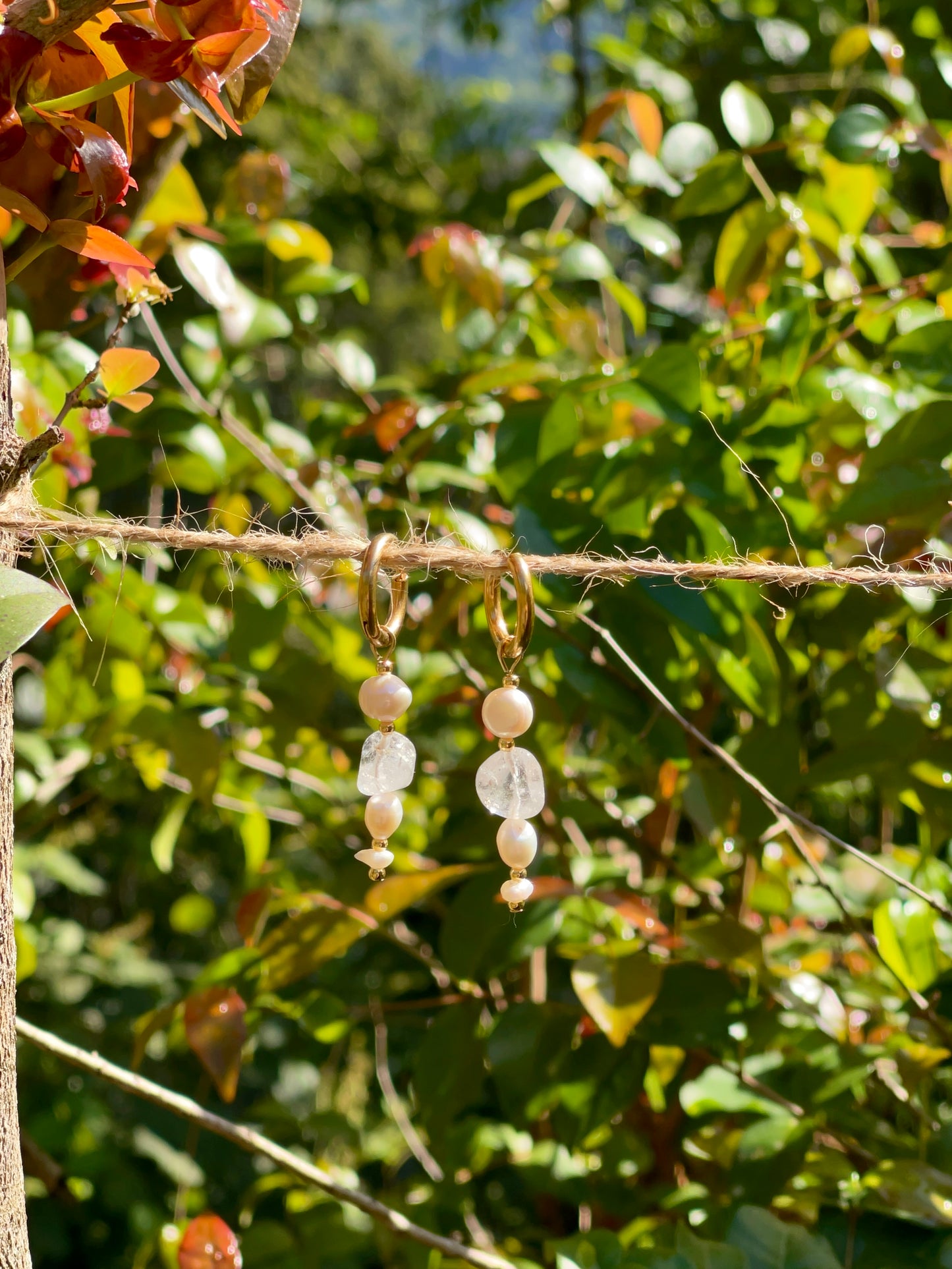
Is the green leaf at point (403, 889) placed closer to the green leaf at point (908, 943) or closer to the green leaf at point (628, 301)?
the green leaf at point (908, 943)

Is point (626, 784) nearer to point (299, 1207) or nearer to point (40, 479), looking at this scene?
point (299, 1207)

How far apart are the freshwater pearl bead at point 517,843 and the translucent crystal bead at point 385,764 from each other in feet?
0.14

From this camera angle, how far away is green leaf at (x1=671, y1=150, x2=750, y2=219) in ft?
2.74

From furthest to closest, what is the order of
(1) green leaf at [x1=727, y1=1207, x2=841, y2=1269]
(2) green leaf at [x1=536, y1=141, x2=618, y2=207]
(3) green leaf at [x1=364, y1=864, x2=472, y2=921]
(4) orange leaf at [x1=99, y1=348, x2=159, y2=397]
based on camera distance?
1. (2) green leaf at [x1=536, y1=141, x2=618, y2=207]
2. (3) green leaf at [x1=364, y1=864, x2=472, y2=921]
3. (1) green leaf at [x1=727, y1=1207, x2=841, y2=1269]
4. (4) orange leaf at [x1=99, y1=348, x2=159, y2=397]

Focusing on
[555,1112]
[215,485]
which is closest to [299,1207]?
[555,1112]

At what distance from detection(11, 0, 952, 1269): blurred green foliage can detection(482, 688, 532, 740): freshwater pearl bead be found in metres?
0.10

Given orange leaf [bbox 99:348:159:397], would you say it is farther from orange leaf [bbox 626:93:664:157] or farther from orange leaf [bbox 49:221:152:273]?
orange leaf [bbox 626:93:664:157]

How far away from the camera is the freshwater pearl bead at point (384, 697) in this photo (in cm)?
40

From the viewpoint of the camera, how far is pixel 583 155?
859 mm

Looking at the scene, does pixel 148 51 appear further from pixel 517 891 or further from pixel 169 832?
pixel 169 832

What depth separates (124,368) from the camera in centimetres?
47

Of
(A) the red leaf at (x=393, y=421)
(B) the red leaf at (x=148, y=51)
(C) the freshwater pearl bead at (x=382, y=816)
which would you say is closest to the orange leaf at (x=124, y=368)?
(B) the red leaf at (x=148, y=51)

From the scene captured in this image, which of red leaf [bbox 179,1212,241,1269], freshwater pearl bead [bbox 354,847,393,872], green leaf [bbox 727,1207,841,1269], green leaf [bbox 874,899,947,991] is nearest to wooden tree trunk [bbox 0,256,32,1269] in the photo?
freshwater pearl bead [bbox 354,847,393,872]

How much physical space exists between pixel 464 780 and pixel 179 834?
35.4 inches
